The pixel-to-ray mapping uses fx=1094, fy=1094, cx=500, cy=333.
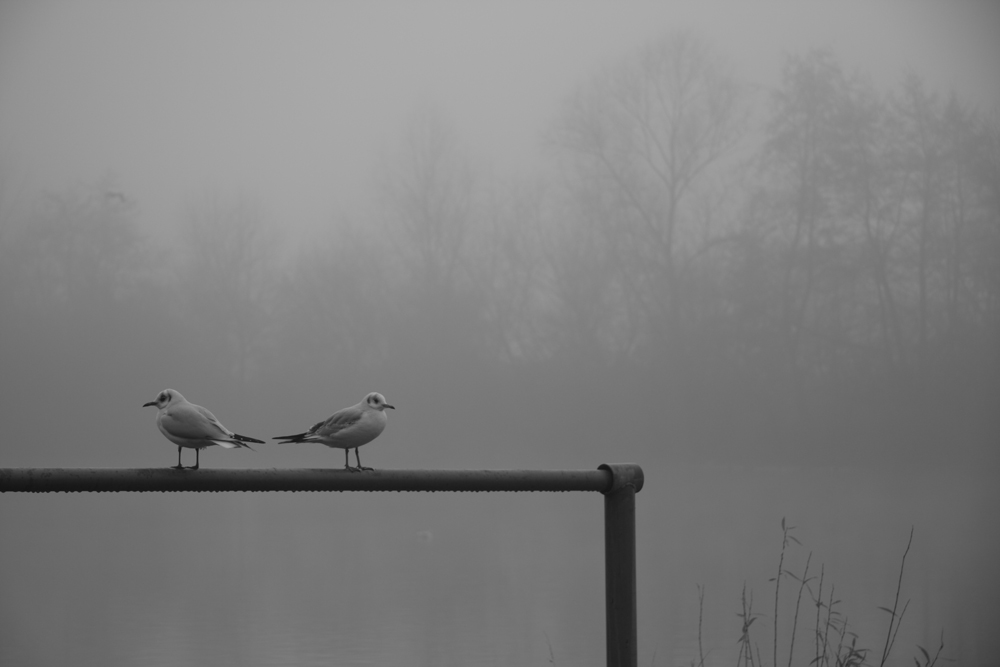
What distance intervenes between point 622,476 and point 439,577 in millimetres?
13618

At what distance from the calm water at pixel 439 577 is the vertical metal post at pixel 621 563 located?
3.01m

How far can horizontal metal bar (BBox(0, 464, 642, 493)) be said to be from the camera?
161 centimetres

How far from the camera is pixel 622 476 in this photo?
181 centimetres

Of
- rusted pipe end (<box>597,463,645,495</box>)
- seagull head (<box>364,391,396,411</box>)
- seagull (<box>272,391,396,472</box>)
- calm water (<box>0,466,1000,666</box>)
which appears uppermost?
seagull head (<box>364,391,396,411</box>)

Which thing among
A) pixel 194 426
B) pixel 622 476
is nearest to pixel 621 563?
pixel 622 476

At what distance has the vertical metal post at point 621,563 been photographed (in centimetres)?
181

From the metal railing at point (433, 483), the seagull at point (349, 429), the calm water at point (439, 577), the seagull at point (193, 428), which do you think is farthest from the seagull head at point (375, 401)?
the calm water at point (439, 577)

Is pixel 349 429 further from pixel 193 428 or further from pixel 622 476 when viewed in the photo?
pixel 622 476

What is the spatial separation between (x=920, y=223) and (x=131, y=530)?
21.2 metres

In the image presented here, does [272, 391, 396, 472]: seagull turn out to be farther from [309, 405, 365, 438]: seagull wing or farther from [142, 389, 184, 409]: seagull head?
[142, 389, 184, 409]: seagull head

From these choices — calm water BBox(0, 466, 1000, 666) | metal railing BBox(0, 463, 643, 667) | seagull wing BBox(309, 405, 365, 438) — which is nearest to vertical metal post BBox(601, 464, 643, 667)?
metal railing BBox(0, 463, 643, 667)

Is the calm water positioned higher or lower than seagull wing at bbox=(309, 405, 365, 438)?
lower

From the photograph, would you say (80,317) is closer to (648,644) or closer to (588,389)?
(588,389)

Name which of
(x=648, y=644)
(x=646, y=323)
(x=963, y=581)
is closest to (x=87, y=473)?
(x=648, y=644)
